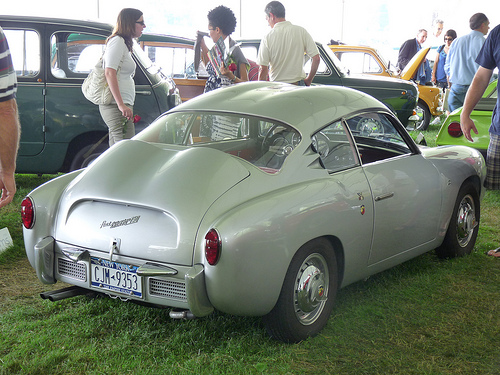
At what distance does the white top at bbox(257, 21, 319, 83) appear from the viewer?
7.01 m

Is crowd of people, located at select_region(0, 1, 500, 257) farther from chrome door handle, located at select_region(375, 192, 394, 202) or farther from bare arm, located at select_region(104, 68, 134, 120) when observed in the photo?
chrome door handle, located at select_region(375, 192, 394, 202)

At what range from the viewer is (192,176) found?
3270 mm

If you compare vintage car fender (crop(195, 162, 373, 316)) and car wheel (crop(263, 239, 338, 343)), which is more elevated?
vintage car fender (crop(195, 162, 373, 316))

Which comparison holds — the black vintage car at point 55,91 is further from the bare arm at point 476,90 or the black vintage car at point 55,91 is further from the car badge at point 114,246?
the car badge at point 114,246

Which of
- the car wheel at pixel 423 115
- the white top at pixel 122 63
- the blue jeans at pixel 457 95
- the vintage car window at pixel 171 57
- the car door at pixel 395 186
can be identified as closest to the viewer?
the car door at pixel 395 186

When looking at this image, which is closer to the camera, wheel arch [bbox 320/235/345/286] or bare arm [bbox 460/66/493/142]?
wheel arch [bbox 320/235/345/286]

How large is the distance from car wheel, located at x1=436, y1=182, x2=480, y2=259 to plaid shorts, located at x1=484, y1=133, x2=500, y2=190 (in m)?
0.20

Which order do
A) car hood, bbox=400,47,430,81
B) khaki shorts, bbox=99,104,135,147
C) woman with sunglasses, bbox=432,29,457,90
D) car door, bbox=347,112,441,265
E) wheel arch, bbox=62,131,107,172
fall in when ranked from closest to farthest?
car door, bbox=347,112,441,265 < khaki shorts, bbox=99,104,135,147 < wheel arch, bbox=62,131,107,172 < car hood, bbox=400,47,430,81 < woman with sunglasses, bbox=432,29,457,90

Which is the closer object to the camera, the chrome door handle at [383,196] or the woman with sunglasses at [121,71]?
the chrome door handle at [383,196]

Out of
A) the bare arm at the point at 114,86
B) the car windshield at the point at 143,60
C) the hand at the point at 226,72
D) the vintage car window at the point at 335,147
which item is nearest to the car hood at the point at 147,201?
the vintage car window at the point at 335,147

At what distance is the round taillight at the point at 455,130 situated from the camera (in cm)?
679

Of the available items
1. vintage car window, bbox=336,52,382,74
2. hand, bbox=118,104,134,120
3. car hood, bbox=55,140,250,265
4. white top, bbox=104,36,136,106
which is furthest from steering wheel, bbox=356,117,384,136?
vintage car window, bbox=336,52,382,74

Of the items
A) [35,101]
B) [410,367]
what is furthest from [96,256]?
[35,101]

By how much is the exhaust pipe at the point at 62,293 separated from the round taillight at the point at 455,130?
4733mm
